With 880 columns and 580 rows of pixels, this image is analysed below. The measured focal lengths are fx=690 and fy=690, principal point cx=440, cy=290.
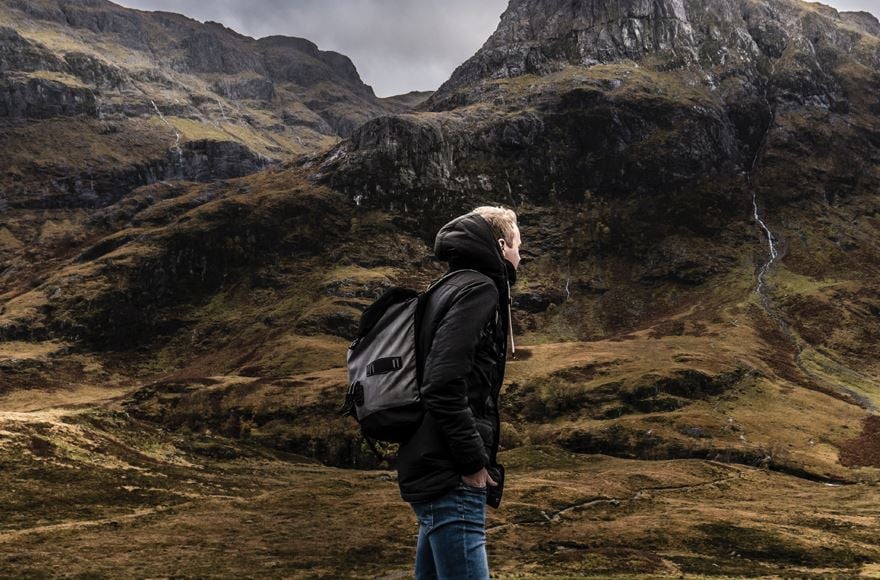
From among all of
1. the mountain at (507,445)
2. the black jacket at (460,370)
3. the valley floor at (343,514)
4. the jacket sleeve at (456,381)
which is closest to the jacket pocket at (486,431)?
the black jacket at (460,370)

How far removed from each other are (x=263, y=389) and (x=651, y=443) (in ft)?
254

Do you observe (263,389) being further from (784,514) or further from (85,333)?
(784,514)

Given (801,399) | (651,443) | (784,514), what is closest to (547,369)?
(651,443)

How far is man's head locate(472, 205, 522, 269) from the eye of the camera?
846 cm

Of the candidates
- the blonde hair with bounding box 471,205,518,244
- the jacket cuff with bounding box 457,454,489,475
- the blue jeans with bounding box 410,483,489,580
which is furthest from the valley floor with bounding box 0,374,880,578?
the jacket cuff with bounding box 457,454,489,475

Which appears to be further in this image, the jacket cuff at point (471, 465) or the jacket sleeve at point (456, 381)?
the jacket cuff at point (471, 465)

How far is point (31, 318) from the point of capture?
192 metres

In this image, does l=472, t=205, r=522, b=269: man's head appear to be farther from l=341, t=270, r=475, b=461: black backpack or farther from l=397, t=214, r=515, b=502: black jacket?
l=341, t=270, r=475, b=461: black backpack

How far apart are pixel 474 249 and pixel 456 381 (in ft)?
5.61

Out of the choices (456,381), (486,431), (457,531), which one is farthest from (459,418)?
(457,531)

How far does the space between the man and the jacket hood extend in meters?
0.01

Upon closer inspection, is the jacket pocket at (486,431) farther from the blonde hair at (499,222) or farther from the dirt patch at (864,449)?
the dirt patch at (864,449)

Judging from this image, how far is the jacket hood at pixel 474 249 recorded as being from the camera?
8047mm

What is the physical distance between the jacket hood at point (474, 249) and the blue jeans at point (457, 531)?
2.41 meters
